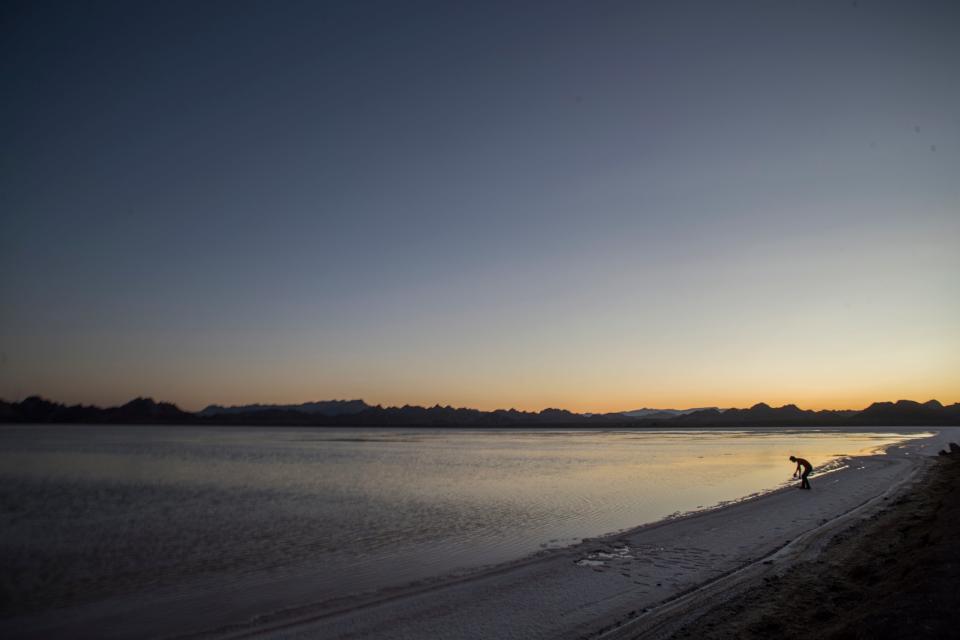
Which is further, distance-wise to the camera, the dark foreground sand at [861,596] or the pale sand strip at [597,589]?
the pale sand strip at [597,589]

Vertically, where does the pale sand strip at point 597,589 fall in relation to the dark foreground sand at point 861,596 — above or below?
below

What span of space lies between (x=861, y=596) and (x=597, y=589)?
14.7ft

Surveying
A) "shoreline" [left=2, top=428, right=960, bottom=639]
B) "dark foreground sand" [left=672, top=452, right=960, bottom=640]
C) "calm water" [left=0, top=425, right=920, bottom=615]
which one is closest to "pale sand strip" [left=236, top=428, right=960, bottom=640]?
"shoreline" [left=2, top=428, right=960, bottom=639]

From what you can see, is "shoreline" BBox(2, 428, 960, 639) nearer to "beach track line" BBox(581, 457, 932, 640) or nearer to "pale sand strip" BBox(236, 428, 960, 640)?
Result: "pale sand strip" BBox(236, 428, 960, 640)

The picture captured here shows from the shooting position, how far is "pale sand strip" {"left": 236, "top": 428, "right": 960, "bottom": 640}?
899 centimetres

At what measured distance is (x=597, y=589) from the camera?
10977 millimetres

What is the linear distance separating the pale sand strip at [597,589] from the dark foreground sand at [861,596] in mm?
774

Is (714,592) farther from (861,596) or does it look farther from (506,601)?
(506,601)

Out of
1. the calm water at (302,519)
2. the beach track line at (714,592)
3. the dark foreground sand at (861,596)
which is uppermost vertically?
the dark foreground sand at (861,596)

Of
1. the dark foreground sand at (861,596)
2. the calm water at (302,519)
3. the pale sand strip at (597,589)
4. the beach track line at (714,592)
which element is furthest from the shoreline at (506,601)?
the dark foreground sand at (861,596)

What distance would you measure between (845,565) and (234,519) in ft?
62.4

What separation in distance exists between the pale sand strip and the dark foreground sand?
774 mm

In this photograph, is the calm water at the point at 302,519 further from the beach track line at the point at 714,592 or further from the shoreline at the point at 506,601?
the beach track line at the point at 714,592

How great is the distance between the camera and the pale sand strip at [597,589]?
354 inches
